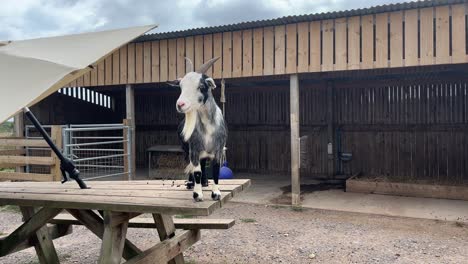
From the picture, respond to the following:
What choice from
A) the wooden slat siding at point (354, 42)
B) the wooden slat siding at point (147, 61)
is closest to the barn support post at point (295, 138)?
the wooden slat siding at point (354, 42)

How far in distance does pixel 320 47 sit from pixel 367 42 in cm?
82

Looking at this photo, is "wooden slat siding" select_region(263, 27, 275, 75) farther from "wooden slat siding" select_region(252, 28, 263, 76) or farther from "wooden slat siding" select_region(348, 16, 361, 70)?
"wooden slat siding" select_region(348, 16, 361, 70)

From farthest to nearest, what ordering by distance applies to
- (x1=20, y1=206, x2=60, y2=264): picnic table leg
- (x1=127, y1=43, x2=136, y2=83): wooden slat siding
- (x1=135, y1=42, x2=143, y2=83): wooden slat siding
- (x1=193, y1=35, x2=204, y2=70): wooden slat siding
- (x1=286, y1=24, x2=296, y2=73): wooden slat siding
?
(x1=127, y1=43, x2=136, y2=83): wooden slat siding, (x1=135, y1=42, x2=143, y2=83): wooden slat siding, (x1=193, y1=35, x2=204, y2=70): wooden slat siding, (x1=286, y1=24, x2=296, y2=73): wooden slat siding, (x1=20, y1=206, x2=60, y2=264): picnic table leg

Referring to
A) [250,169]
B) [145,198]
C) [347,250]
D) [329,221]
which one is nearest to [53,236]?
[145,198]

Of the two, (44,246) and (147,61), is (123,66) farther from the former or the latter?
(44,246)

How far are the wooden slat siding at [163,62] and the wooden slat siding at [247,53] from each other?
1.88m

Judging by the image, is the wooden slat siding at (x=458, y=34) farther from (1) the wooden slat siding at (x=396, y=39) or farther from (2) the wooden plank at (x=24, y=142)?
(2) the wooden plank at (x=24, y=142)

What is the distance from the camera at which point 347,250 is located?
4699mm

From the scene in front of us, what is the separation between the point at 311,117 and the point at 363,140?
1618 mm

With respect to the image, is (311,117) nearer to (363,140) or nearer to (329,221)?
(363,140)

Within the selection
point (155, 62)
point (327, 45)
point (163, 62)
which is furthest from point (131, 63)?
point (327, 45)

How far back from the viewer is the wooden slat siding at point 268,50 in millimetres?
7406

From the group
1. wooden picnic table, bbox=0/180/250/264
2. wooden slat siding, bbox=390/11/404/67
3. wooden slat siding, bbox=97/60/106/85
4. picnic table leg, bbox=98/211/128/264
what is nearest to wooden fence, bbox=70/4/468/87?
wooden slat siding, bbox=390/11/404/67

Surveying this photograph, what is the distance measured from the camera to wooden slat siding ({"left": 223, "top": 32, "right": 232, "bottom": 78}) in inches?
307
